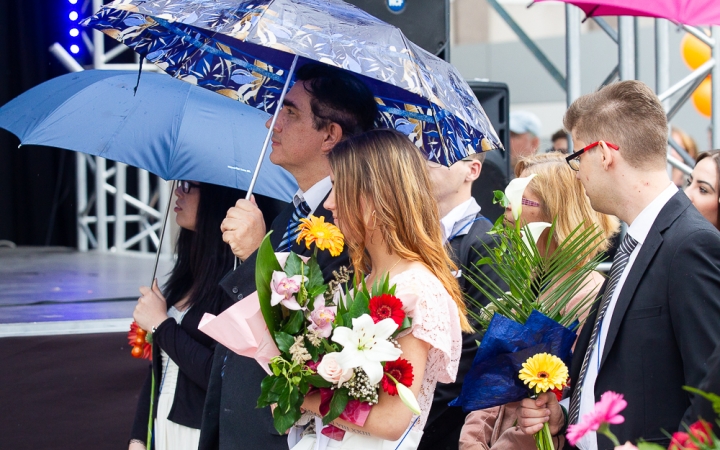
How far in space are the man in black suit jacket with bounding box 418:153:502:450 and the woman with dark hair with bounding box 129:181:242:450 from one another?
79cm

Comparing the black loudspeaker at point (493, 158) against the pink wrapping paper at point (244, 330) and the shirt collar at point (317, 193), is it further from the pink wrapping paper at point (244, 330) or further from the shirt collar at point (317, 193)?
the pink wrapping paper at point (244, 330)

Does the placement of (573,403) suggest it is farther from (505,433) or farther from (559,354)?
(505,433)

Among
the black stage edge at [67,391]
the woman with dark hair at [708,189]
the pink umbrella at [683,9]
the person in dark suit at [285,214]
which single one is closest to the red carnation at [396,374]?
the person in dark suit at [285,214]

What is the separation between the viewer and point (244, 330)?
195 centimetres

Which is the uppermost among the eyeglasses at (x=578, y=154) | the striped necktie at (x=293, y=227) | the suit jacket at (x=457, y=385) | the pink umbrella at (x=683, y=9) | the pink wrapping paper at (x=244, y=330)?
the pink umbrella at (x=683, y=9)

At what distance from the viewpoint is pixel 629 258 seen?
2.20 metres

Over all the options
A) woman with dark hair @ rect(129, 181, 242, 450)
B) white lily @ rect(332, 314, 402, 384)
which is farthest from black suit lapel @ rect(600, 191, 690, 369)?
woman with dark hair @ rect(129, 181, 242, 450)

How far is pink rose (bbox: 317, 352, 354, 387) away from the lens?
1.84 metres

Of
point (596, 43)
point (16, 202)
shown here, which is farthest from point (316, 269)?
point (596, 43)

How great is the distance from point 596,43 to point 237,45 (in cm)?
1437

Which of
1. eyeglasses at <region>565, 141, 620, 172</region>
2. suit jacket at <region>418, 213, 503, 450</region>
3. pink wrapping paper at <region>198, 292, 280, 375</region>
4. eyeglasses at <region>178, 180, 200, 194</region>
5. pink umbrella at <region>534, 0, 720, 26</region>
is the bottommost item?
suit jacket at <region>418, 213, 503, 450</region>

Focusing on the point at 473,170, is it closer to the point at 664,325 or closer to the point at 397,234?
the point at 397,234

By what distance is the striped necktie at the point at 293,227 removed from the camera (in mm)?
2482

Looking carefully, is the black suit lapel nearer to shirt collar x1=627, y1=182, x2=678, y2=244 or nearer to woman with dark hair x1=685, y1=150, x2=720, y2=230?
shirt collar x1=627, y1=182, x2=678, y2=244
